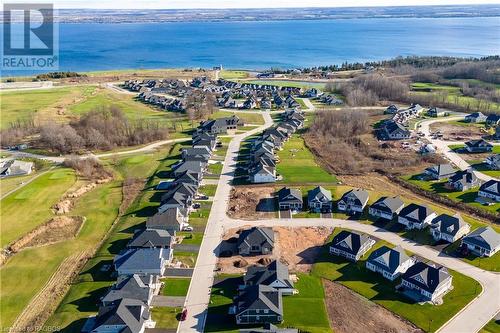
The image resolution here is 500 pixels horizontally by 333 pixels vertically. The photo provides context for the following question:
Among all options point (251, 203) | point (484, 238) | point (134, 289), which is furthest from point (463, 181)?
point (134, 289)

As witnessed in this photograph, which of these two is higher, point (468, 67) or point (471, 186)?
point (468, 67)

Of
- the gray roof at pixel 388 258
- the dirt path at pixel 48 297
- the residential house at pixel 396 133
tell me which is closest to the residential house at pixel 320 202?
the gray roof at pixel 388 258

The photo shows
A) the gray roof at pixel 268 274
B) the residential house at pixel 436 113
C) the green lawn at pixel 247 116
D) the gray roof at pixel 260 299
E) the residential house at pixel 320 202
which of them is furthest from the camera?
the residential house at pixel 436 113

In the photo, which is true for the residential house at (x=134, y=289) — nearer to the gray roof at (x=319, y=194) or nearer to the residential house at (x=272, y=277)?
the residential house at (x=272, y=277)

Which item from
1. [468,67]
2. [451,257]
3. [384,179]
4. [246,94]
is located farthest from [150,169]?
[468,67]

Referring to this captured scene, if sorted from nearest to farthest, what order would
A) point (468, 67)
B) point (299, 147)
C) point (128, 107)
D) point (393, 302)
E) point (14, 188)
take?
point (393, 302) < point (14, 188) < point (299, 147) < point (128, 107) < point (468, 67)

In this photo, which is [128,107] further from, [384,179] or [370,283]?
[370,283]

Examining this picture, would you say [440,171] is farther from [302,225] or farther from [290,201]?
[302,225]

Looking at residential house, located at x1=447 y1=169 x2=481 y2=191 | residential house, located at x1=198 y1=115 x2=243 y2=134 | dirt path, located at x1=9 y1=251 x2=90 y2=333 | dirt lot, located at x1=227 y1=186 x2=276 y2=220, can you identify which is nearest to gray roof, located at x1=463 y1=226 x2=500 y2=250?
residential house, located at x1=447 y1=169 x2=481 y2=191
